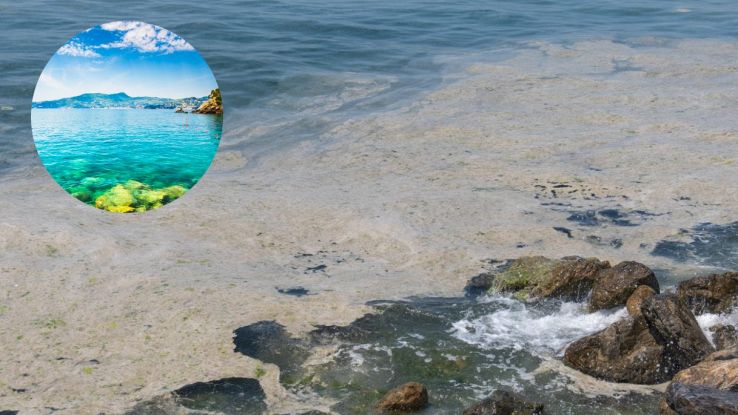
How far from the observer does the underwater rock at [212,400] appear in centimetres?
636

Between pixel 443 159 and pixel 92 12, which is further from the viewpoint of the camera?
pixel 92 12

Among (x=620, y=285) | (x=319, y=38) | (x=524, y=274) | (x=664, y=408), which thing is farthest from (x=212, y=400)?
(x=319, y=38)

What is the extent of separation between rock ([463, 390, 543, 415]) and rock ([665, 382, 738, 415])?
893 millimetres

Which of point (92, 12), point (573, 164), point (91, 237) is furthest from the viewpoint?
point (92, 12)

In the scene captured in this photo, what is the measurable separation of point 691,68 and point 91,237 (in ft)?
43.8

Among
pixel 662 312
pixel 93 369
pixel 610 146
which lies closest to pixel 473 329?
pixel 662 312

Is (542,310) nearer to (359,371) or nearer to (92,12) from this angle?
(359,371)

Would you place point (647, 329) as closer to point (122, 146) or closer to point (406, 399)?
point (406, 399)

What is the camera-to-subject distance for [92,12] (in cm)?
2577

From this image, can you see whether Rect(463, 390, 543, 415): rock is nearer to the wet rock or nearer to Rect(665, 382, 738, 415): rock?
Rect(665, 382, 738, 415): rock

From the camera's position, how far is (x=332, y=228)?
989 centimetres

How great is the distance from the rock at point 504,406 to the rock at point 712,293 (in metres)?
Answer: 2.09

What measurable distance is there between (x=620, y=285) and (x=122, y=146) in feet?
13.6

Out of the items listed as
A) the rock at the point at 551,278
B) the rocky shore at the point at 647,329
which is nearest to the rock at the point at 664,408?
A: the rocky shore at the point at 647,329
